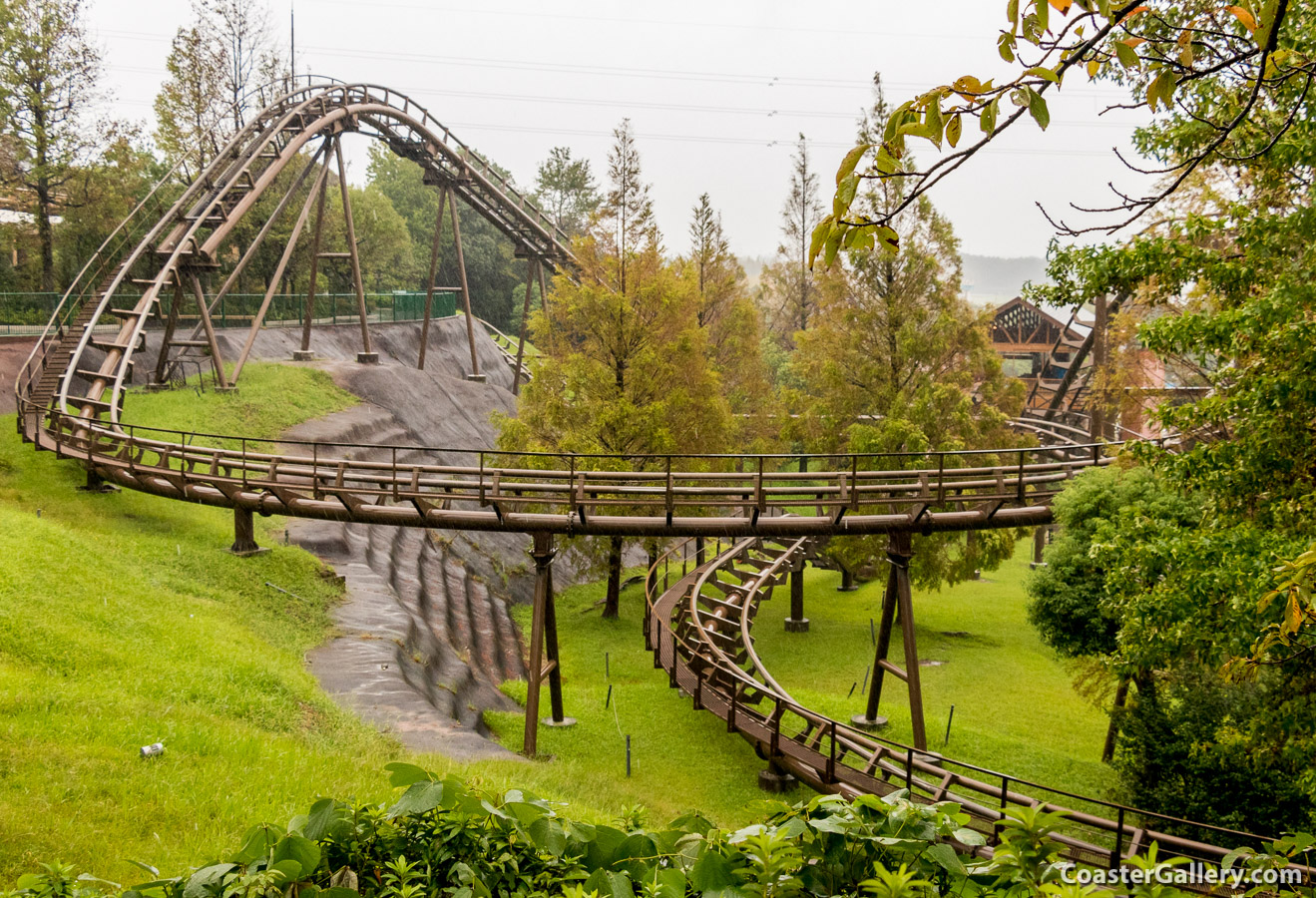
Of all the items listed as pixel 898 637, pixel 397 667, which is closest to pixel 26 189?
pixel 397 667

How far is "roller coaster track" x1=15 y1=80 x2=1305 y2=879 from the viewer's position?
1211 cm

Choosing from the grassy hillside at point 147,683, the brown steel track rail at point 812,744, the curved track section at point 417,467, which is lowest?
the brown steel track rail at point 812,744

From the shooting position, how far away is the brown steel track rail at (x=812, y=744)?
939cm

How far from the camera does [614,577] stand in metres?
21.8

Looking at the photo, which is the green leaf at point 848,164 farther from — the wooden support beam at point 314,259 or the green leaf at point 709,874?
the wooden support beam at point 314,259

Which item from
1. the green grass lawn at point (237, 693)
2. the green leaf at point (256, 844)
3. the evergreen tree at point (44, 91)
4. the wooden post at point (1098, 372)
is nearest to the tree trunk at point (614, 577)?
the green grass lawn at point (237, 693)

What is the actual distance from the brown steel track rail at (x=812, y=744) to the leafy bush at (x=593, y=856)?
20.0 ft

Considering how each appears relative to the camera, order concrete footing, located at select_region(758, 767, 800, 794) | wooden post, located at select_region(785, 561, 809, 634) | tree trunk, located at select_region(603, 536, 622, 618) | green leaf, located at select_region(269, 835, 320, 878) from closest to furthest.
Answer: green leaf, located at select_region(269, 835, 320, 878)
concrete footing, located at select_region(758, 767, 800, 794)
tree trunk, located at select_region(603, 536, 622, 618)
wooden post, located at select_region(785, 561, 809, 634)

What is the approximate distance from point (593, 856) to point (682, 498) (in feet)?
44.4

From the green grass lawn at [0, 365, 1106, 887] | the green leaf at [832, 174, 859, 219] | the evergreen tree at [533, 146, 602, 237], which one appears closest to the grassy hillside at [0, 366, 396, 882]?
the green grass lawn at [0, 365, 1106, 887]

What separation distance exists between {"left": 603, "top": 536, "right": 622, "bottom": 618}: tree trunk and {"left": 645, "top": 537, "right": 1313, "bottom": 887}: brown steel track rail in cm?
299

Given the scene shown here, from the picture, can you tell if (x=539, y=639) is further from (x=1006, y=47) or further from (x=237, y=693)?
(x=1006, y=47)

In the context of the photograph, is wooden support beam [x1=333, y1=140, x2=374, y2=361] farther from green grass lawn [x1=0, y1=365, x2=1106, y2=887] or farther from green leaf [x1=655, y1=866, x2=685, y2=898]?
green leaf [x1=655, y1=866, x2=685, y2=898]

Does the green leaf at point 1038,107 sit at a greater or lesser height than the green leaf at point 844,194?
greater
